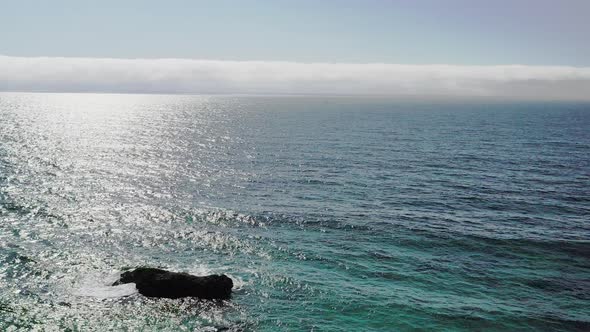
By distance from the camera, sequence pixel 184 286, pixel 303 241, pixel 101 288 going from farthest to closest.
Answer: pixel 303 241 < pixel 101 288 < pixel 184 286

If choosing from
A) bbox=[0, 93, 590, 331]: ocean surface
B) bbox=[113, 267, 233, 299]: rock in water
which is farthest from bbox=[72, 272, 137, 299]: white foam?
bbox=[113, 267, 233, 299]: rock in water

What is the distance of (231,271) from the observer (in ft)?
153

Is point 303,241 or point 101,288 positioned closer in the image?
point 101,288

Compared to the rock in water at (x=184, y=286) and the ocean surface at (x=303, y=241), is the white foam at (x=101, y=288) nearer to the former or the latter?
the ocean surface at (x=303, y=241)

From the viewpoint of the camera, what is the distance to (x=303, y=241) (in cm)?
5538

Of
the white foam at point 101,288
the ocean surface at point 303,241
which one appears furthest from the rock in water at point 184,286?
the white foam at point 101,288

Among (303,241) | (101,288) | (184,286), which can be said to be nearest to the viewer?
(184,286)

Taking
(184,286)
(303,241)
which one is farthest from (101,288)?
(303,241)

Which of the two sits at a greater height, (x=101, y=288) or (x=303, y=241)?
(x=303, y=241)

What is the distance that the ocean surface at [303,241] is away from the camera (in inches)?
1518

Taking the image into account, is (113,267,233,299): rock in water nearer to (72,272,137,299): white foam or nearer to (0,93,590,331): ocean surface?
(0,93,590,331): ocean surface

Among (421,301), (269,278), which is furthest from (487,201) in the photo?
(269,278)

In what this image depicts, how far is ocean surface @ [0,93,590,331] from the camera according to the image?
38562mm

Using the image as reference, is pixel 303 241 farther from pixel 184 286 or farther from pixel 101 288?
pixel 101 288
